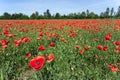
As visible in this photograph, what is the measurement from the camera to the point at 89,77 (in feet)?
12.7

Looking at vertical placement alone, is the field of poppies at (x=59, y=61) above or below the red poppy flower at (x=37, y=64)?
below

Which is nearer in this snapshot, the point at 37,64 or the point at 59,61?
the point at 37,64

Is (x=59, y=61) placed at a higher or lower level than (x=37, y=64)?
lower

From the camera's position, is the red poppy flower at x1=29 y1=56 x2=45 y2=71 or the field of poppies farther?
the field of poppies

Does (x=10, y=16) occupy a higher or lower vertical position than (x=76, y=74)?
lower

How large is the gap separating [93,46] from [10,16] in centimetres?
3348

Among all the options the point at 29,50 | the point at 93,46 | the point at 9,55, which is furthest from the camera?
the point at 29,50

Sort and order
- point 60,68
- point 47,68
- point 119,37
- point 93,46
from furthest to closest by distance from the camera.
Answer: point 119,37 < point 93,46 < point 60,68 < point 47,68

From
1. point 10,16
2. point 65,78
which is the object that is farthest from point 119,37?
point 10,16

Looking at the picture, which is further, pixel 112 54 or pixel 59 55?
pixel 112 54

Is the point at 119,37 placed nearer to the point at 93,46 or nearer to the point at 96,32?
the point at 96,32

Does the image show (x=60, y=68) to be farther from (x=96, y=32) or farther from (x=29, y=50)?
(x=96, y=32)

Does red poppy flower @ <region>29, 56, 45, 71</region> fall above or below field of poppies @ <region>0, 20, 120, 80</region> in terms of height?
above

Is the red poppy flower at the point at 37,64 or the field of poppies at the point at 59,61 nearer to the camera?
the red poppy flower at the point at 37,64
